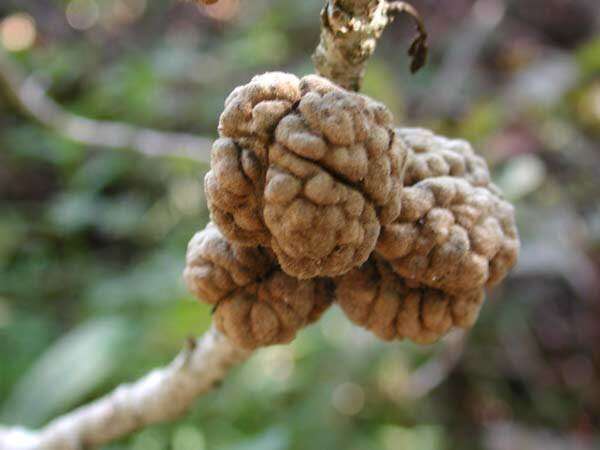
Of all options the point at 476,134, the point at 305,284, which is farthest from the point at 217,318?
the point at 476,134

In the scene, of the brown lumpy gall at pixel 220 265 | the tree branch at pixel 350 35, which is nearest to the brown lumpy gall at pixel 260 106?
the tree branch at pixel 350 35

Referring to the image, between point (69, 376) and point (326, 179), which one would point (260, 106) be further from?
point (69, 376)

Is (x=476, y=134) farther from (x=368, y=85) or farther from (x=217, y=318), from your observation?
(x=217, y=318)

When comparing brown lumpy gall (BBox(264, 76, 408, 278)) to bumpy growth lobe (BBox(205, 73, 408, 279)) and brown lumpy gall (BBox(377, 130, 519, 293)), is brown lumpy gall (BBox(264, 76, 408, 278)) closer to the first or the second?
bumpy growth lobe (BBox(205, 73, 408, 279))

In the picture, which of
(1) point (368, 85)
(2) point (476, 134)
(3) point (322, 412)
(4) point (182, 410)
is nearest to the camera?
(4) point (182, 410)

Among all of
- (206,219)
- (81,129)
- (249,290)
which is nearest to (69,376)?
(206,219)
